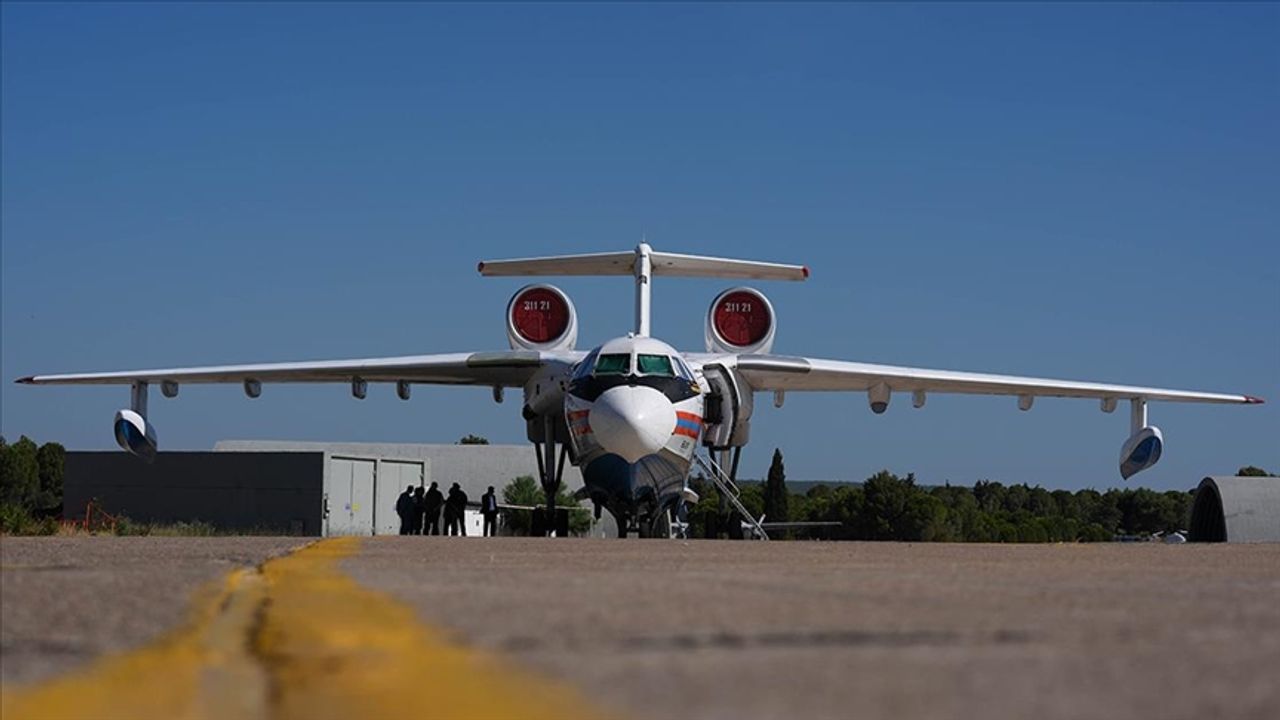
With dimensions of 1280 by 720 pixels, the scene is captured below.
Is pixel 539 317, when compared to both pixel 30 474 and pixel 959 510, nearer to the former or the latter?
pixel 959 510

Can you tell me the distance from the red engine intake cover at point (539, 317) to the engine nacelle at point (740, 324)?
2.31 meters

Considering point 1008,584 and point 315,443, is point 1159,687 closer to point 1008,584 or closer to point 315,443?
point 1008,584

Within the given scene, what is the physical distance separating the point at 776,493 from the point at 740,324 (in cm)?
4586

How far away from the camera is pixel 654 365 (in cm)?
1970

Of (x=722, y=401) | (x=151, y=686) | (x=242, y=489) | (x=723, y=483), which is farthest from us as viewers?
(x=242, y=489)

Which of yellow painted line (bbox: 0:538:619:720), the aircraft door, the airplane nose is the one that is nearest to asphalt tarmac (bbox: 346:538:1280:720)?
yellow painted line (bbox: 0:538:619:720)

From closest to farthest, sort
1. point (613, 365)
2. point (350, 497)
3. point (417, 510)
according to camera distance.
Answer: point (613, 365)
point (417, 510)
point (350, 497)

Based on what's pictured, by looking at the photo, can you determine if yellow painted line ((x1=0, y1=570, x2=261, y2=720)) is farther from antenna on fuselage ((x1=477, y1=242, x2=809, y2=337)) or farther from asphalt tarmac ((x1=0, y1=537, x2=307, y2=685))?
antenna on fuselage ((x1=477, y1=242, x2=809, y2=337))

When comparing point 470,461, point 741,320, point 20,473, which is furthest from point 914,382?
point 20,473

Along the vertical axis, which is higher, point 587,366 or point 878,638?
point 587,366

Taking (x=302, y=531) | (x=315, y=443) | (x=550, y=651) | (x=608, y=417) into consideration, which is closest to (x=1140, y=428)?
(x=608, y=417)

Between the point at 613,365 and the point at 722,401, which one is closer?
the point at 613,365

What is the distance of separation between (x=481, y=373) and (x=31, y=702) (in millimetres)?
22082

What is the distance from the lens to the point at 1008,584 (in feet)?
19.8
